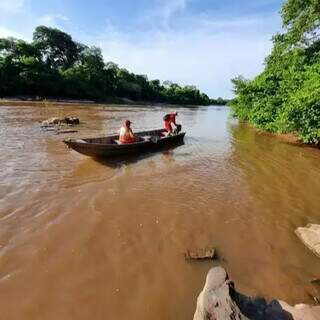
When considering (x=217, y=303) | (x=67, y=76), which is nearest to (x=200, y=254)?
(x=217, y=303)

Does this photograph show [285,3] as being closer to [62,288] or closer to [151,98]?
[62,288]

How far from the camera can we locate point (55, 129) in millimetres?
17188

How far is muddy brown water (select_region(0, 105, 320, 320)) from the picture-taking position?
158 inches

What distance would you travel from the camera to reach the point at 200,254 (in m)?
5.00

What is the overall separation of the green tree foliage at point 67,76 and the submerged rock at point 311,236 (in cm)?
4879

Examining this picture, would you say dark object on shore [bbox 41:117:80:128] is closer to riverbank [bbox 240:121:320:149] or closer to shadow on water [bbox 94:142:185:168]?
shadow on water [bbox 94:142:185:168]

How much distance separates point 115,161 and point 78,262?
6.19 meters

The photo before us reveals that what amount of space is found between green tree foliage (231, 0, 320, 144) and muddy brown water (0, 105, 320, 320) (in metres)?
3.36

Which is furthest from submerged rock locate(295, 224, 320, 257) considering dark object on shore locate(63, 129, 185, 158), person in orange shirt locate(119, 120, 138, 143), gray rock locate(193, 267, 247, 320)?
person in orange shirt locate(119, 120, 138, 143)

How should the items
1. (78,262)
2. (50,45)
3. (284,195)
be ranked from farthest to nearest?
(50,45) < (284,195) < (78,262)

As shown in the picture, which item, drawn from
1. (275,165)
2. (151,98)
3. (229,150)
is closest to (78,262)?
(275,165)

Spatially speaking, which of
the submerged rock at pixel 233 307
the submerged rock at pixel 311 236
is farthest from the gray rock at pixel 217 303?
the submerged rock at pixel 311 236

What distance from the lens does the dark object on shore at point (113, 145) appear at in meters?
9.74

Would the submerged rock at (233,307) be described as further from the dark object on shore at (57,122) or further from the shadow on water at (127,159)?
the dark object on shore at (57,122)
